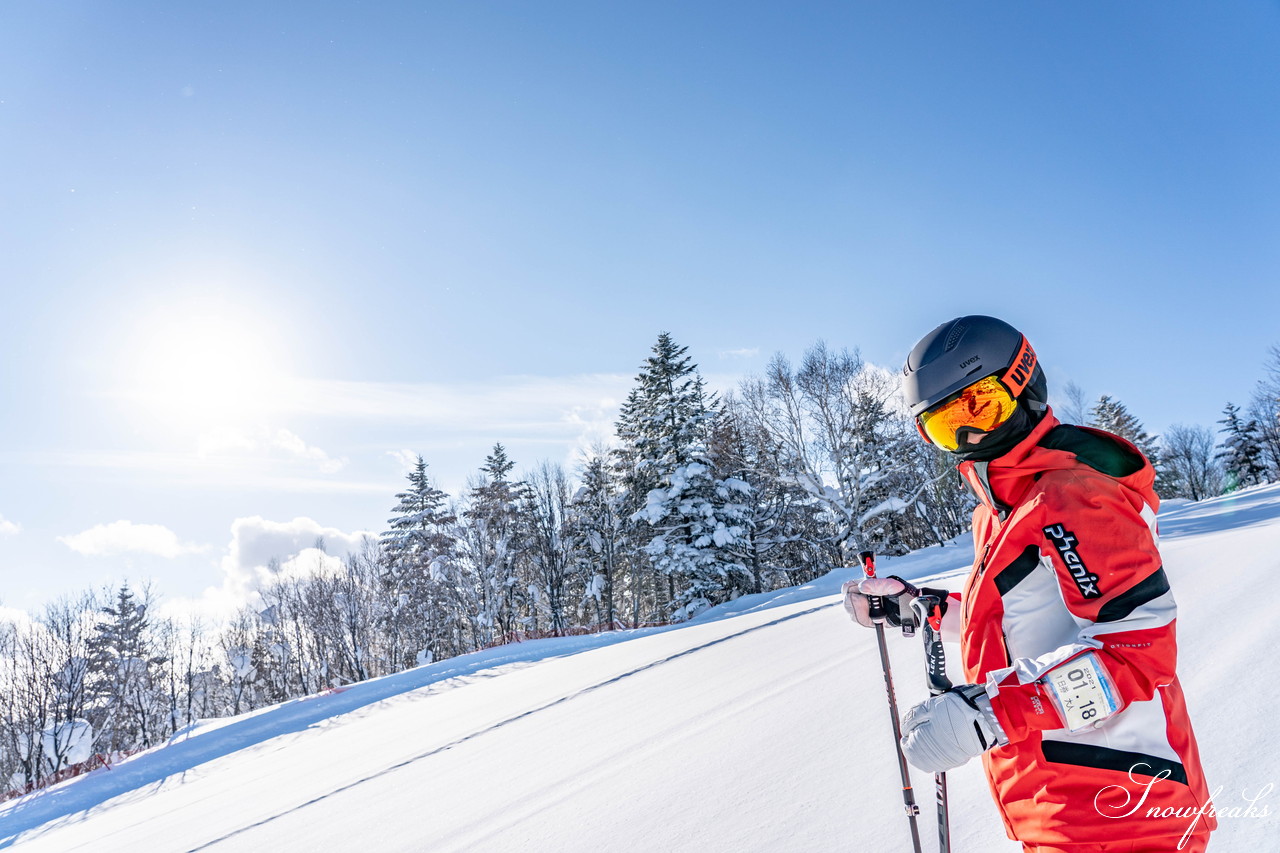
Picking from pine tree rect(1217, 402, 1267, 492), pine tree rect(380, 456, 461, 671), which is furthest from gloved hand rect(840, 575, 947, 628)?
pine tree rect(1217, 402, 1267, 492)

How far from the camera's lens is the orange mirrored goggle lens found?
5.43 ft

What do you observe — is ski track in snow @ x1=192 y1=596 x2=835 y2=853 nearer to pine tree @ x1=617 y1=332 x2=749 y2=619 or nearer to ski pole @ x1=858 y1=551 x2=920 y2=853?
ski pole @ x1=858 y1=551 x2=920 y2=853

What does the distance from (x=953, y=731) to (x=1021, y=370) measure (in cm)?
98

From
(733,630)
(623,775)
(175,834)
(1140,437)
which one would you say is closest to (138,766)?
(175,834)

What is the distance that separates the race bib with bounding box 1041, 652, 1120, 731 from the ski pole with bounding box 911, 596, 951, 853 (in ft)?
1.38

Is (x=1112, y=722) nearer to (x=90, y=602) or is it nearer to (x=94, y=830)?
(x=94, y=830)

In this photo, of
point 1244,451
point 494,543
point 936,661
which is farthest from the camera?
point 1244,451

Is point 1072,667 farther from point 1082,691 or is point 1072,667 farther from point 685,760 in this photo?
point 685,760

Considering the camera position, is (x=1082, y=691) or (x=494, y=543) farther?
(x=494, y=543)

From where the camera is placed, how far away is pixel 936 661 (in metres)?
1.82

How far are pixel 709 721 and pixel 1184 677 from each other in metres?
2.76

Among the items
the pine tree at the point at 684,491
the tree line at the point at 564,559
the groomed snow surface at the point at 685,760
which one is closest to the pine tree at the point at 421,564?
the tree line at the point at 564,559

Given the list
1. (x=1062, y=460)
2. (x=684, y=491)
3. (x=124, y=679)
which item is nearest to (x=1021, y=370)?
(x=1062, y=460)

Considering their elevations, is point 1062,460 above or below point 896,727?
above
